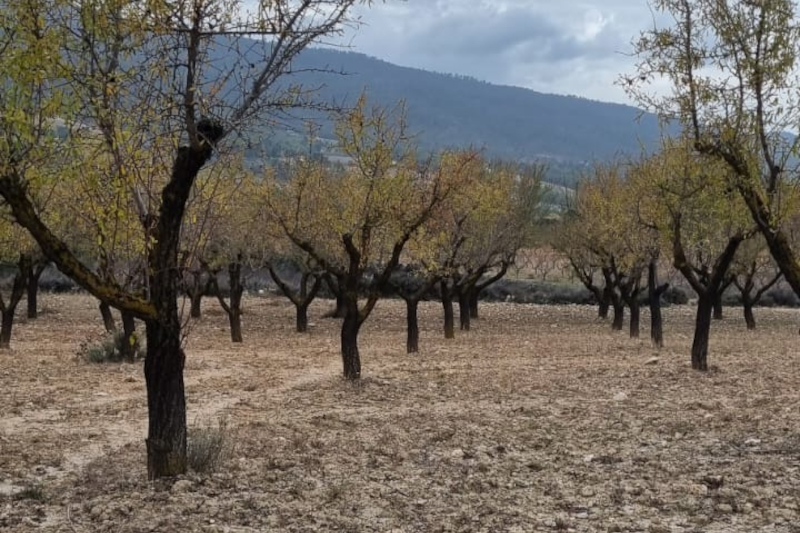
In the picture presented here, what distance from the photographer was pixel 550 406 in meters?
14.0

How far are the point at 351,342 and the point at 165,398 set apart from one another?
908 cm

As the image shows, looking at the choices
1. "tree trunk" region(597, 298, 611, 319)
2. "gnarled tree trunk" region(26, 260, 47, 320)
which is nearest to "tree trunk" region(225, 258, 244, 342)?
"gnarled tree trunk" region(26, 260, 47, 320)

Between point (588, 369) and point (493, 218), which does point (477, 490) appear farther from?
point (493, 218)

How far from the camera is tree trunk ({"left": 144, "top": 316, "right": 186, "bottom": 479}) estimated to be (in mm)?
8109

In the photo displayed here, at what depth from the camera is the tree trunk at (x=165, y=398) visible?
8.11 meters

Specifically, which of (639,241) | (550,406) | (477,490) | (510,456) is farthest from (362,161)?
(639,241)

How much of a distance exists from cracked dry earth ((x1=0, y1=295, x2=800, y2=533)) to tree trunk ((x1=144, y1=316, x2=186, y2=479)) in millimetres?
256

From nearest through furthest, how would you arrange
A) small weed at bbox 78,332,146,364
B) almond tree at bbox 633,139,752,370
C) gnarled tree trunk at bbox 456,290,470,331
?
1. almond tree at bbox 633,139,752,370
2. small weed at bbox 78,332,146,364
3. gnarled tree trunk at bbox 456,290,470,331

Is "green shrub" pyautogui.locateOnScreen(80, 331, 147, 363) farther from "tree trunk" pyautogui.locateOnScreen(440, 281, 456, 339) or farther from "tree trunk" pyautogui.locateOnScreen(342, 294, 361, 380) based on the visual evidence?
"tree trunk" pyautogui.locateOnScreen(440, 281, 456, 339)

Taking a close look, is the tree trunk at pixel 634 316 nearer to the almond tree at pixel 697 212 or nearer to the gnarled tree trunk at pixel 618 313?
the gnarled tree trunk at pixel 618 313

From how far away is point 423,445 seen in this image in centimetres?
1074

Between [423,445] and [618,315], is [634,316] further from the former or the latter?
[423,445]

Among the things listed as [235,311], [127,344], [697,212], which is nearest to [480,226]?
[235,311]

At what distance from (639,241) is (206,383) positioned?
607 inches
